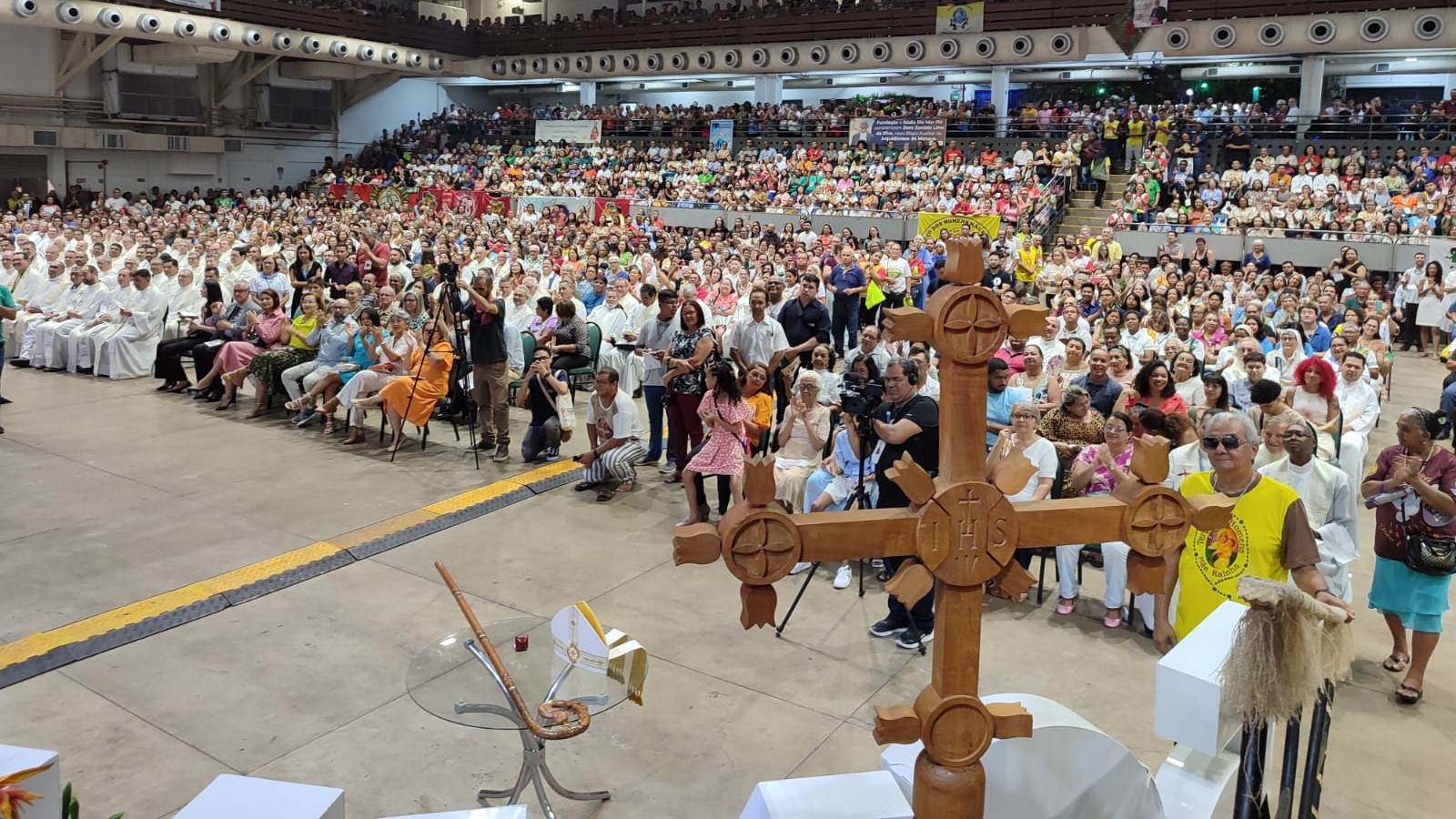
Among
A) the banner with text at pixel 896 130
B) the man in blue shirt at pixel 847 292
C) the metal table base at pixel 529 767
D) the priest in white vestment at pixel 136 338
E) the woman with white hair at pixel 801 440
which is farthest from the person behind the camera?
the banner with text at pixel 896 130

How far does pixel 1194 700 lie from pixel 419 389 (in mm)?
8286

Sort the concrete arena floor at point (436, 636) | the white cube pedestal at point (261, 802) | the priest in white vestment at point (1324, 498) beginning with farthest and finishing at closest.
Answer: the priest in white vestment at point (1324, 498), the concrete arena floor at point (436, 636), the white cube pedestal at point (261, 802)

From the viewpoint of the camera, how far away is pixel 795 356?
9711 mm

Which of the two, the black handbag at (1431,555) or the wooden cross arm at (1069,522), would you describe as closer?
the wooden cross arm at (1069,522)

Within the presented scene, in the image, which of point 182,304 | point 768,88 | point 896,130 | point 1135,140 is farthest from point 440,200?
point 1135,140

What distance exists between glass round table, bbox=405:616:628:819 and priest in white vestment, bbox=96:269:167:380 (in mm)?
10662

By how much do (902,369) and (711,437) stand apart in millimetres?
2347

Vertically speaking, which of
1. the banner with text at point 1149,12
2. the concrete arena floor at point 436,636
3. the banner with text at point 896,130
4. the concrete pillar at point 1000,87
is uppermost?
the banner with text at point 1149,12

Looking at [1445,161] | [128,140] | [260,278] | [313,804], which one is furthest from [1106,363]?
[128,140]

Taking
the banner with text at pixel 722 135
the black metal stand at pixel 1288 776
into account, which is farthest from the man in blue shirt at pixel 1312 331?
the banner with text at pixel 722 135

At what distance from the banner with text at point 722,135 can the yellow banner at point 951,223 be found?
31.4 feet

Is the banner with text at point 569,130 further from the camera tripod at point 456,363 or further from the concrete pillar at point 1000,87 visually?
the camera tripod at point 456,363

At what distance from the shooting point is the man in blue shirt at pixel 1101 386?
776cm

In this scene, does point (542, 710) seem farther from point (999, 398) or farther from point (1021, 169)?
point (1021, 169)
